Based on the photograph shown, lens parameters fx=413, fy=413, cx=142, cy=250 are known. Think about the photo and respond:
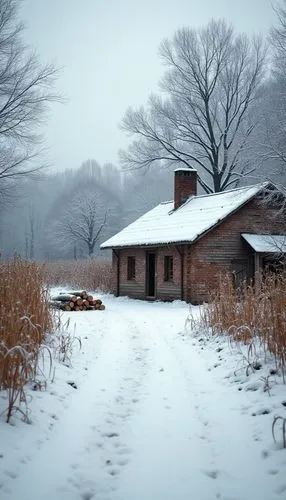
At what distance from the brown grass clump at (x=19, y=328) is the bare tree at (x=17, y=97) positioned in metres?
Result: 11.3

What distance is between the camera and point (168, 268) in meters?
19.4

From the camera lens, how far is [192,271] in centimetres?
1759

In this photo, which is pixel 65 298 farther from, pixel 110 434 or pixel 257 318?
pixel 110 434

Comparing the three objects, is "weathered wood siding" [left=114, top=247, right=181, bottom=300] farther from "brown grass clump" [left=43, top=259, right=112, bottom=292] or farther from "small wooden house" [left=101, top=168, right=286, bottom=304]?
"brown grass clump" [left=43, top=259, right=112, bottom=292]

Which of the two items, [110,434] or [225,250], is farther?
[225,250]

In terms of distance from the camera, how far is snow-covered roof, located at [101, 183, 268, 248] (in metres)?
17.4

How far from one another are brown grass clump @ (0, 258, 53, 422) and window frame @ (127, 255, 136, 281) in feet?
42.8

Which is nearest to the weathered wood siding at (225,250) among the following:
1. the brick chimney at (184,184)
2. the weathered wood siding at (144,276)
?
the weathered wood siding at (144,276)

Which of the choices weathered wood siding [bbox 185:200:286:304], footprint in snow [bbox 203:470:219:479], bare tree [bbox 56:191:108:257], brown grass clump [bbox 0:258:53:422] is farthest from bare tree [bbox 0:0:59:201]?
bare tree [bbox 56:191:108:257]

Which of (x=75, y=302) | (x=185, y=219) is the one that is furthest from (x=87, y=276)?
(x=75, y=302)

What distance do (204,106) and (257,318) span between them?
81.4ft

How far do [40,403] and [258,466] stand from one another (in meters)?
2.43

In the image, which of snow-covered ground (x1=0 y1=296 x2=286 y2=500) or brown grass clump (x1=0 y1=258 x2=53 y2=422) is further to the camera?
brown grass clump (x1=0 y1=258 x2=53 y2=422)

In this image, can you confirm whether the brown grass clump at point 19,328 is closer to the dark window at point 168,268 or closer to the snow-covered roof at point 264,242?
the dark window at point 168,268
